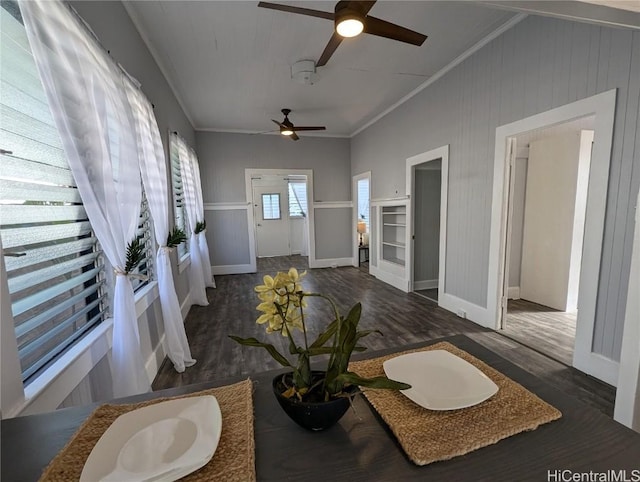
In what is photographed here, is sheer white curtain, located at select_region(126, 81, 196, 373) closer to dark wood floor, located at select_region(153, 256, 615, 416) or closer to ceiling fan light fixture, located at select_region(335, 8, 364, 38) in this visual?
dark wood floor, located at select_region(153, 256, 615, 416)

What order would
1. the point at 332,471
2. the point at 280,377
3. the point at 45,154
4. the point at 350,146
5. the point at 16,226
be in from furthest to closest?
the point at 350,146 → the point at 45,154 → the point at 16,226 → the point at 280,377 → the point at 332,471

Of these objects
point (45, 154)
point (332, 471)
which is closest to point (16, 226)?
point (45, 154)

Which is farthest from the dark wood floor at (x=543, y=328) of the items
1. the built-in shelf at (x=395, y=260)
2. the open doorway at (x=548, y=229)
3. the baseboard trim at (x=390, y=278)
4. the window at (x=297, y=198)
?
the window at (x=297, y=198)

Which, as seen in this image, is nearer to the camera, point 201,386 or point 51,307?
point 201,386

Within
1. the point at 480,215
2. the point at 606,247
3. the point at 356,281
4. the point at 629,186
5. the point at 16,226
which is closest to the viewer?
the point at 16,226

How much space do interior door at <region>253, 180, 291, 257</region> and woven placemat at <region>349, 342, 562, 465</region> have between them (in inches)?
290

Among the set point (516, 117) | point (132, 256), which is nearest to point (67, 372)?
point (132, 256)

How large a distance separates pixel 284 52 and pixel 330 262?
4.21 metres

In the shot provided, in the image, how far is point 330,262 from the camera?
6223mm

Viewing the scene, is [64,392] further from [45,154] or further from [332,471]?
[332,471]

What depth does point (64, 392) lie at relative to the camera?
1.17m

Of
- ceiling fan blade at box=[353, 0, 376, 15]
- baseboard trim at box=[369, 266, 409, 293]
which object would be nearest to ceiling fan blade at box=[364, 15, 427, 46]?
ceiling fan blade at box=[353, 0, 376, 15]

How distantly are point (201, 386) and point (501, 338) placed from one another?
2.87 meters

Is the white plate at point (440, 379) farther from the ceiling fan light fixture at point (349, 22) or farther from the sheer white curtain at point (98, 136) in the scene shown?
the ceiling fan light fixture at point (349, 22)
